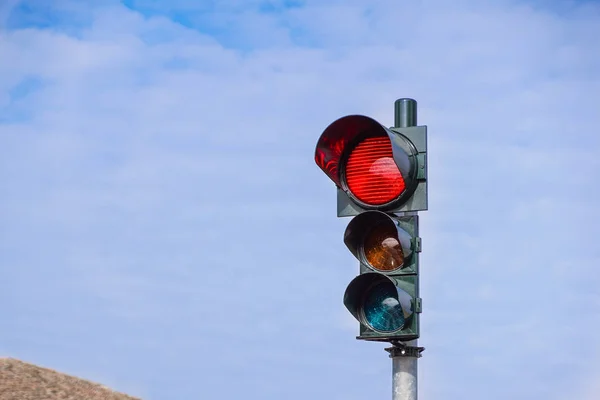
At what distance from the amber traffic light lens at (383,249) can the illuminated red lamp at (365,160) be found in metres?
0.24

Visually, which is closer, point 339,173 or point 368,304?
point 368,304

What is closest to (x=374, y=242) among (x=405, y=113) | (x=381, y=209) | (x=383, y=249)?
(x=383, y=249)

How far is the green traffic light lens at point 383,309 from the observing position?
262 inches

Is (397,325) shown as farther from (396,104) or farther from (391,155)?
(396,104)

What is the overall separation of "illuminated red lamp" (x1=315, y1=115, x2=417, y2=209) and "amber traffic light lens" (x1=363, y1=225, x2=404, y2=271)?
0.80 ft

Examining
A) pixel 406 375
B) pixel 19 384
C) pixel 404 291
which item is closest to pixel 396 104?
pixel 404 291

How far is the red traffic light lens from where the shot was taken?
707 centimetres

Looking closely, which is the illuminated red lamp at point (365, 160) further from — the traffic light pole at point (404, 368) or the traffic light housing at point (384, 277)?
the traffic light pole at point (404, 368)

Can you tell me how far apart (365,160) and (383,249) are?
31.6 inches

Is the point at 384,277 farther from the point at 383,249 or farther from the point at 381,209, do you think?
the point at 381,209

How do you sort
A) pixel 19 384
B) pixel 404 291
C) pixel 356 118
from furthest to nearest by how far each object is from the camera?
pixel 19 384 < pixel 356 118 < pixel 404 291

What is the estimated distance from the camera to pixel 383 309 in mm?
6730

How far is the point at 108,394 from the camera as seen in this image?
15742 millimetres

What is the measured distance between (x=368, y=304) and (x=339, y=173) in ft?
3.72
